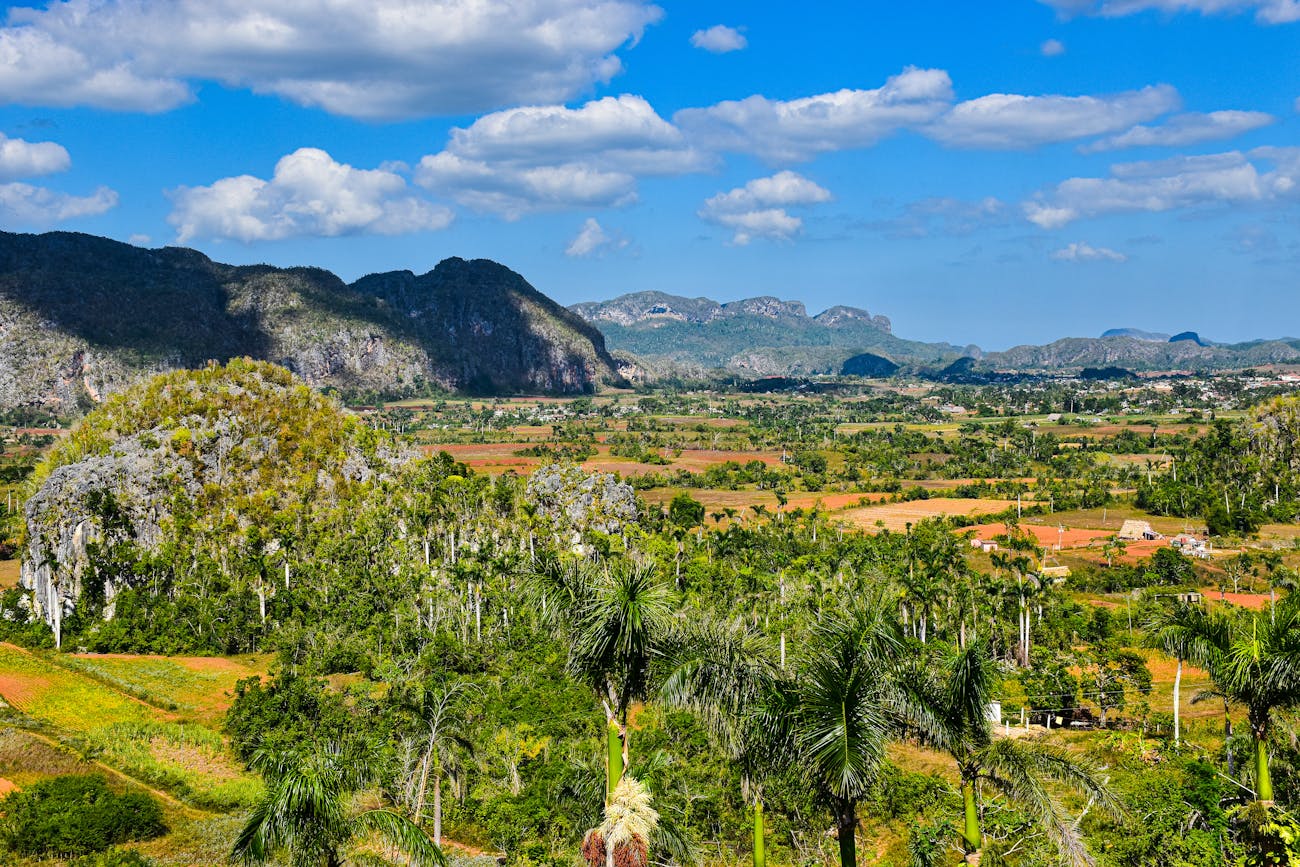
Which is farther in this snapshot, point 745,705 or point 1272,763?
point 1272,763

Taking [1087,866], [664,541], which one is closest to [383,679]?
[664,541]

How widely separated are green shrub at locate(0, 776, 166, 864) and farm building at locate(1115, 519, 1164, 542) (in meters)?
93.1

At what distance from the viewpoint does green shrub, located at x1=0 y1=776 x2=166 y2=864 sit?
3053 cm

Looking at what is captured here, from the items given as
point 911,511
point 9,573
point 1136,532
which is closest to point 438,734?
point 9,573

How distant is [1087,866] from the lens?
45.5 feet

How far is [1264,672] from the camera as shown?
18.2 m

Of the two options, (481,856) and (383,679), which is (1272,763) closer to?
(481,856)

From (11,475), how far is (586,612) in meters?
140

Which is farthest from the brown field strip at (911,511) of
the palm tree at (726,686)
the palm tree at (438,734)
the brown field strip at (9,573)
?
the palm tree at (726,686)

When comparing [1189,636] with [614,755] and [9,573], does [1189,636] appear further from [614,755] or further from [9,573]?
[9,573]

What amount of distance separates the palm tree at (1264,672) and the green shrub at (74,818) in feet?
105

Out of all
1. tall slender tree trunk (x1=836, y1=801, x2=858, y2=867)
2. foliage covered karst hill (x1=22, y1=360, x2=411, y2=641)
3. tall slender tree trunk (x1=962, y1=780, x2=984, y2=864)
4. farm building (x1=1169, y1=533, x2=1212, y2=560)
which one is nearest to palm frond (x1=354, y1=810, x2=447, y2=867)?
tall slender tree trunk (x1=836, y1=801, x2=858, y2=867)

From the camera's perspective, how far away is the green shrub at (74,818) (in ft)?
100

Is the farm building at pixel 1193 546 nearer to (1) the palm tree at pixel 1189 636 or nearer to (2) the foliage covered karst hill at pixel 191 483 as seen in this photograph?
(2) the foliage covered karst hill at pixel 191 483
